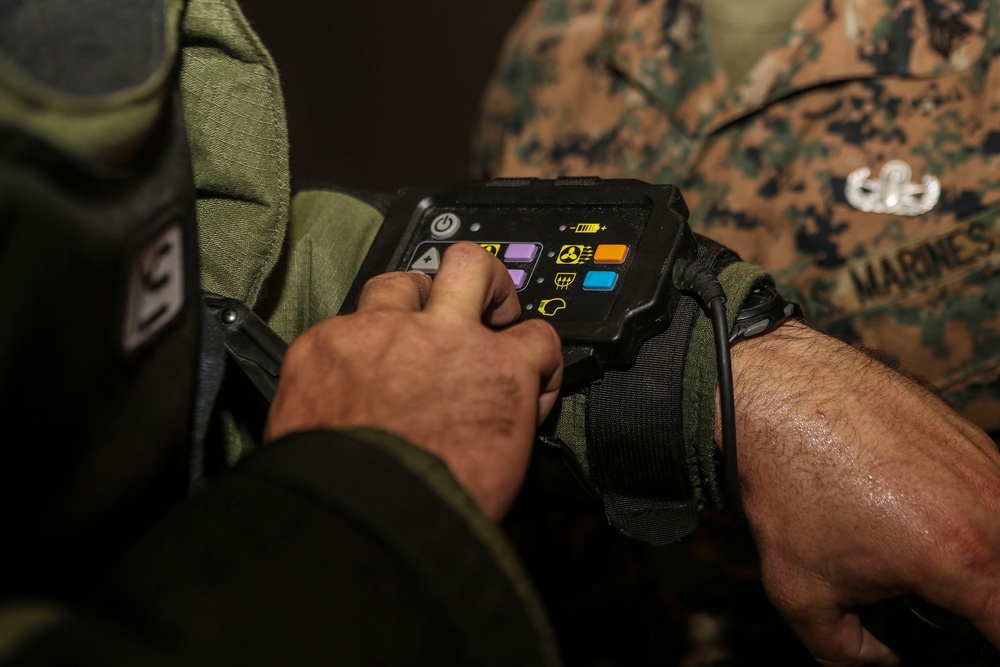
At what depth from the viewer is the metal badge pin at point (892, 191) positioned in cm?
94

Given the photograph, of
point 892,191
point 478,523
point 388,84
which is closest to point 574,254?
point 478,523

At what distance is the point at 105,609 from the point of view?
0.29m

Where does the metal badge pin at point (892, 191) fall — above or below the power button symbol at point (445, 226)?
below

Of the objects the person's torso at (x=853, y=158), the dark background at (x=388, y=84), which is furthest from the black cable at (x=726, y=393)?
the dark background at (x=388, y=84)

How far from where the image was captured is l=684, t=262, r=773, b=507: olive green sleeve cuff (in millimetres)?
503

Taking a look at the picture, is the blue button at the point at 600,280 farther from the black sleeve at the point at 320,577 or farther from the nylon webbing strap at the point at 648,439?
the black sleeve at the point at 320,577

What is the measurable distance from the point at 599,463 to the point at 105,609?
0.30 m

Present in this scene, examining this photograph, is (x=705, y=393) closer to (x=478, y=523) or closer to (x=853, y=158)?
(x=478, y=523)

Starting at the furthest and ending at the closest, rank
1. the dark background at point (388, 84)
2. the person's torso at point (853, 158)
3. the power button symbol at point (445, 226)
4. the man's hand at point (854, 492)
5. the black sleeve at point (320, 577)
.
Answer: the dark background at point (388, 84) → the person's torso at point (853, 158) → the power button symbol at point (445, 226) → the man's hand at point (854, 492) → the black sleeve at point (320, 577)

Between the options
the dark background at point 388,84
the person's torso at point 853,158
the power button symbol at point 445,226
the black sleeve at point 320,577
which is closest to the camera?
the black sleeve at point 320,577

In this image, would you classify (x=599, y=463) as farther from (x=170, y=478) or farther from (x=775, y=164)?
(x=775, y=164)

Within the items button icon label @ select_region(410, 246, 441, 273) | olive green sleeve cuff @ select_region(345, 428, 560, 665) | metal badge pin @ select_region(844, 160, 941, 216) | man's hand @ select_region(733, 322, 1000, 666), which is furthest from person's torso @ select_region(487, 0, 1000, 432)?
olive green sleeve cuff @ select_region(345, 428, 560, 665)

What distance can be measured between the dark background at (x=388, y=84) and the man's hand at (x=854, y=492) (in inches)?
40.9

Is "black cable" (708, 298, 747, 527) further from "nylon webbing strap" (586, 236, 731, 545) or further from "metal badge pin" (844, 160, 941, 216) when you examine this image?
"metal badge pin" (844, 160, 941, 216)
